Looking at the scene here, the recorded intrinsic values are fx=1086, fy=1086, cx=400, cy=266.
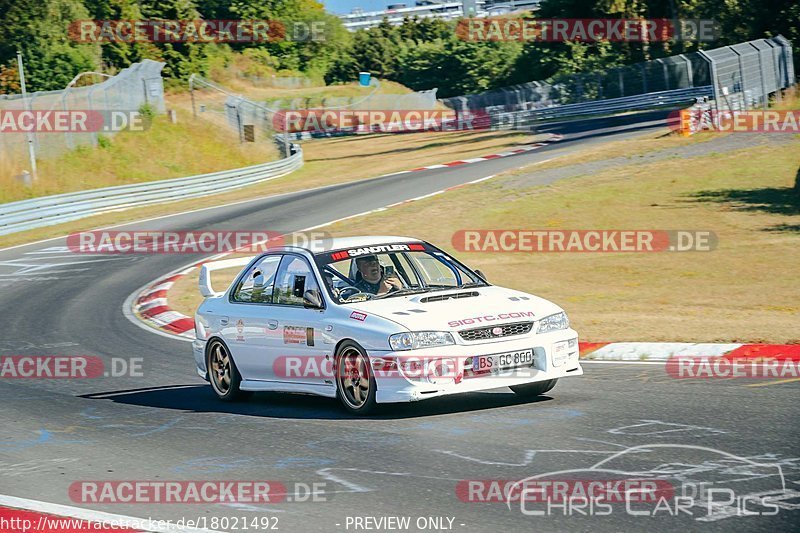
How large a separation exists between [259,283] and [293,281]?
621 millimetres

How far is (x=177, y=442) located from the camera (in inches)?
339

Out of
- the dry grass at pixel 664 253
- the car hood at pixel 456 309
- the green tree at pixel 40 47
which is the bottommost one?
the dry grass at pixel 664 253

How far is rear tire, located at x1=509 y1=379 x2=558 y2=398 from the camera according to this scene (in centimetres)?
933

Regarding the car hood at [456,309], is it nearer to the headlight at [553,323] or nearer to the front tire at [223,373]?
the headlight at [553,323]

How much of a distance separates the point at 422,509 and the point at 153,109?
42.1 metres

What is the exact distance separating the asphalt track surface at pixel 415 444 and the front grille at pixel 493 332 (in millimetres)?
638

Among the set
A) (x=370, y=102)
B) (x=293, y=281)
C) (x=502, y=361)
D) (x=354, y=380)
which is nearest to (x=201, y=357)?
(x=293, y=281)

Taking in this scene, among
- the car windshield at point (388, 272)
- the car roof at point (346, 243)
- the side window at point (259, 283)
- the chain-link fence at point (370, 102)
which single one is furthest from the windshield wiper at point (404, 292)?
the chain-link fence at point (370, 102)

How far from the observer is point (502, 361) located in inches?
343

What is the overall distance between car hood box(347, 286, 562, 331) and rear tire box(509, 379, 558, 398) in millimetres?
641

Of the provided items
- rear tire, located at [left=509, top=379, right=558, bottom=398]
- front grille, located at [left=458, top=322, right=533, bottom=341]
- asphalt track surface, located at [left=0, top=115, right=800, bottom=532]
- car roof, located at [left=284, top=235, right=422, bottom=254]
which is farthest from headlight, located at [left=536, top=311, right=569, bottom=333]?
car roof, located at [left=284, top=235, right=422, bottom=254]

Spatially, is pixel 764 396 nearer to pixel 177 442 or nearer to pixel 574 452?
pixel 574 452

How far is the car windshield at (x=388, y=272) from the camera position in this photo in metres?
9.69

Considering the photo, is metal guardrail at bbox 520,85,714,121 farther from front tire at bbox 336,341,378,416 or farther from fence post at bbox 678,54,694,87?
front tire at bbox 336,341,378,416
